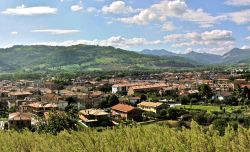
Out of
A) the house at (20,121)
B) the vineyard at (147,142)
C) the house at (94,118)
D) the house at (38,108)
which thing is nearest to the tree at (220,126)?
the vineyard at (147,142)

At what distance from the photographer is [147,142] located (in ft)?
61.0

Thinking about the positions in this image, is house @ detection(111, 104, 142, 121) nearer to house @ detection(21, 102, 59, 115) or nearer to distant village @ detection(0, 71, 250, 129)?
distant village @ detection(0, 71, 250, 129)

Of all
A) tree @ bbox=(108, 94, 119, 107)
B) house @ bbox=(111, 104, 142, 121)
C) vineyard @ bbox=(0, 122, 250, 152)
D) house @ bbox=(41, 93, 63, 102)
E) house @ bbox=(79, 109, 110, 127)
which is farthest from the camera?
house @ bbox=(41, 93, 63, 102)

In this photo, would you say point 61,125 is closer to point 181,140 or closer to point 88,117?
point 88,117

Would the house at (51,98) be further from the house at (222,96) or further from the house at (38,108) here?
the house at (222,96)

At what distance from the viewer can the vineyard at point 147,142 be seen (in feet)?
50.8

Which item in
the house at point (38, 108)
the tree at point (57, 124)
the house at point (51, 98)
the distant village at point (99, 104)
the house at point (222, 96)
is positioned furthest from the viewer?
the house at point (51, 98)

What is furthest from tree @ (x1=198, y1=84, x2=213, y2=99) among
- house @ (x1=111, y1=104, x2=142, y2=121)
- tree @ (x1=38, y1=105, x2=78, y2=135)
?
tree @ (x1=38, y1=105, x2=78, y2=135)

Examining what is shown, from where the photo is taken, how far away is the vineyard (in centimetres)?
1548

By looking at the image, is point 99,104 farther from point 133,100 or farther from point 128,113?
point 128,113

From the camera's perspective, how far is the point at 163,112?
5916 cm

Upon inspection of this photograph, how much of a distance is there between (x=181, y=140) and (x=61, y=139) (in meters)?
8.03

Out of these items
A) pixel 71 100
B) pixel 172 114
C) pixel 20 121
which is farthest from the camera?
pixel 71 100

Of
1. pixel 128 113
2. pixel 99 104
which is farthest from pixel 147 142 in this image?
pixel 99 104
